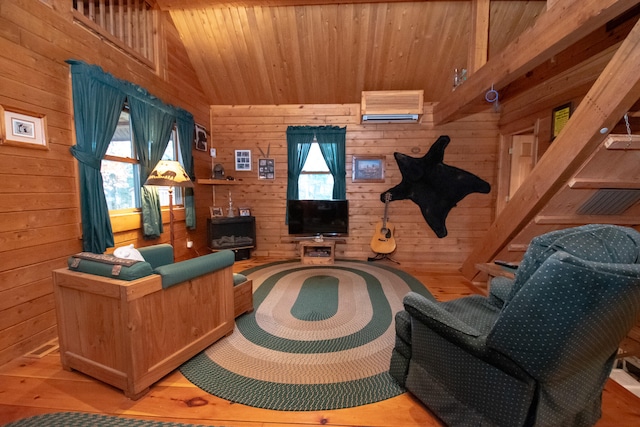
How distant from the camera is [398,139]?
14.6 ft

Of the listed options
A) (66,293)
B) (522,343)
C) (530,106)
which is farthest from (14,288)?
(530,106)

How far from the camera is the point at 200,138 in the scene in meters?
4.26

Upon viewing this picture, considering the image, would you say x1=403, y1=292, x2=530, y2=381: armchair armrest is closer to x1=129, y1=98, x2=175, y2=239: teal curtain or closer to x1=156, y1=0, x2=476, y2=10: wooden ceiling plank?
x1=129, y1=98, x2=175, y2=239: teal curtain

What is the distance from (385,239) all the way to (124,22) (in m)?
4.33

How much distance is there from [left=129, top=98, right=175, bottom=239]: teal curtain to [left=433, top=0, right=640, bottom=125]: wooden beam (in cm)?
356

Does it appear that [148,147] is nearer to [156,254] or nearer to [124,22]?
[124,22]

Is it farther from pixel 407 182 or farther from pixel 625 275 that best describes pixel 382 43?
pixel 625 275

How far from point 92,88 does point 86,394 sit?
2.38m


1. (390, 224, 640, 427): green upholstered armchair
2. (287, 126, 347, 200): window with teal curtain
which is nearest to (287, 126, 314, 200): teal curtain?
(287, 126, 347, 200): window with teal curtain

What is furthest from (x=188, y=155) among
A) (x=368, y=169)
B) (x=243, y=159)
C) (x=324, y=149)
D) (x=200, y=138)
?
(x=368, y=169)

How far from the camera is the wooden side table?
434 centimetres

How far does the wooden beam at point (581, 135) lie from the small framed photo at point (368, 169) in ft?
6.64

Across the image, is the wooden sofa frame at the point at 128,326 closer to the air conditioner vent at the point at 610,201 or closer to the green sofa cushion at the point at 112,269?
the green sofa cushion at the point at 112,269

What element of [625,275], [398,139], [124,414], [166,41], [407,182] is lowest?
[124,414]
